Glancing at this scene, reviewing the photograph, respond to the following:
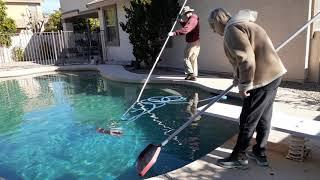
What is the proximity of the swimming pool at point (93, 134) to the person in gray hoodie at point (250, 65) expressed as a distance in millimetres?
1481

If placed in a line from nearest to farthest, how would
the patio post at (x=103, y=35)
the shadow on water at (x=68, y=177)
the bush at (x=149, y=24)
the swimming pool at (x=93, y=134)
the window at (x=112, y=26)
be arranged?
the shadow on water at (x=68, y=177) → the swimming pool at (x=93, y=134) → the bush at (x=149, y=24) → the window at (x=112, y=26) → the patio post at (x=103, y=35)

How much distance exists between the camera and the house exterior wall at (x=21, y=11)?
28047 millimetres

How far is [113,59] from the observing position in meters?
15.8

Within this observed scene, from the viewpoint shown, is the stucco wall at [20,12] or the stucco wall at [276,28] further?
the stucco wall at [20,12]

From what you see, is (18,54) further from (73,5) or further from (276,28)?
(276,28)

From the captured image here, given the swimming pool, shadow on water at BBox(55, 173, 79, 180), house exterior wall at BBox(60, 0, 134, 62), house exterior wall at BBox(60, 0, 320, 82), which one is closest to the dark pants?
the swimming pool

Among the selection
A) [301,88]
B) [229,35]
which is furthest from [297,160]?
[301,88]

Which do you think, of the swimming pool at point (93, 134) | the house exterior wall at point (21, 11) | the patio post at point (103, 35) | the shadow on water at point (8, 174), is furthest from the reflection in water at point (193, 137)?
the house exterior wall at point (21, 11)

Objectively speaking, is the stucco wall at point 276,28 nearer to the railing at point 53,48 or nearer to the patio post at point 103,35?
the patio post at point 103,35

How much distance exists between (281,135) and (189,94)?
4096mm

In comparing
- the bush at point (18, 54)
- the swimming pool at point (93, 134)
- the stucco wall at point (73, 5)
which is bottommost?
the swimming pool at point (93, 134)

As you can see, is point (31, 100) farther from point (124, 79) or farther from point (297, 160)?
point (297, 160)

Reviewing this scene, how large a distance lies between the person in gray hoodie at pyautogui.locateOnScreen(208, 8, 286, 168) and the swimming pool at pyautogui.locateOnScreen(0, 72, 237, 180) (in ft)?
4.86

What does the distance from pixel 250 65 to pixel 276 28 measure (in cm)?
579
